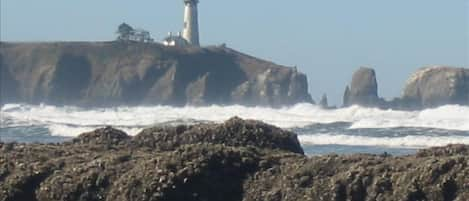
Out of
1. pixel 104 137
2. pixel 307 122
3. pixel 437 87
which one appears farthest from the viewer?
pixel 437 87

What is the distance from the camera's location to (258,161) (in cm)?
2006

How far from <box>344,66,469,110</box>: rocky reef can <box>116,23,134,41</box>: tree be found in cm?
3426

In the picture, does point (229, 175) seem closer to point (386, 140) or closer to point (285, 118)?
point (386, 140)

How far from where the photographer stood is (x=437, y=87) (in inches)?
3735

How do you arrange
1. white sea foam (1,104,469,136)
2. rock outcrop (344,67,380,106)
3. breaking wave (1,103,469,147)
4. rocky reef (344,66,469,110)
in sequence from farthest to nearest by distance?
1. rock outcrop (344,67,380,106)
2. rocky reef (344,66,469,110)
3. white sea foam (1,104,469,136)
4. breaking wave (1,103,469,147)

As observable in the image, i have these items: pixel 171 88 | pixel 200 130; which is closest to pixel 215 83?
pixel 171 88

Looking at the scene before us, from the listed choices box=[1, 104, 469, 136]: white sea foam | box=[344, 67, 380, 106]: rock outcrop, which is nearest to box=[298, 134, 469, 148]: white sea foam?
box=[1, 104, 469, 136]: white sea foam

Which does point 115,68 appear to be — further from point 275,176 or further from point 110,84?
point 275,176

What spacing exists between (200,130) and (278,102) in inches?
3159

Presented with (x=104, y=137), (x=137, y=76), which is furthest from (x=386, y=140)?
(x=137, y=76)

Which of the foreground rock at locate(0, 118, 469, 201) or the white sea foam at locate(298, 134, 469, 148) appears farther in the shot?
the white sea foam at locate(298, 134, 469, 148)

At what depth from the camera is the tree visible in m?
132

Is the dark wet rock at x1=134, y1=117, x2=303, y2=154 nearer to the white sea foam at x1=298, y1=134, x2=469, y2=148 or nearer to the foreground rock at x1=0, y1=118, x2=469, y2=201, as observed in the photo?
the foreground rock at x1=0, y1=118, x2=469, y2=201

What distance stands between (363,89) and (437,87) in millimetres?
4805
